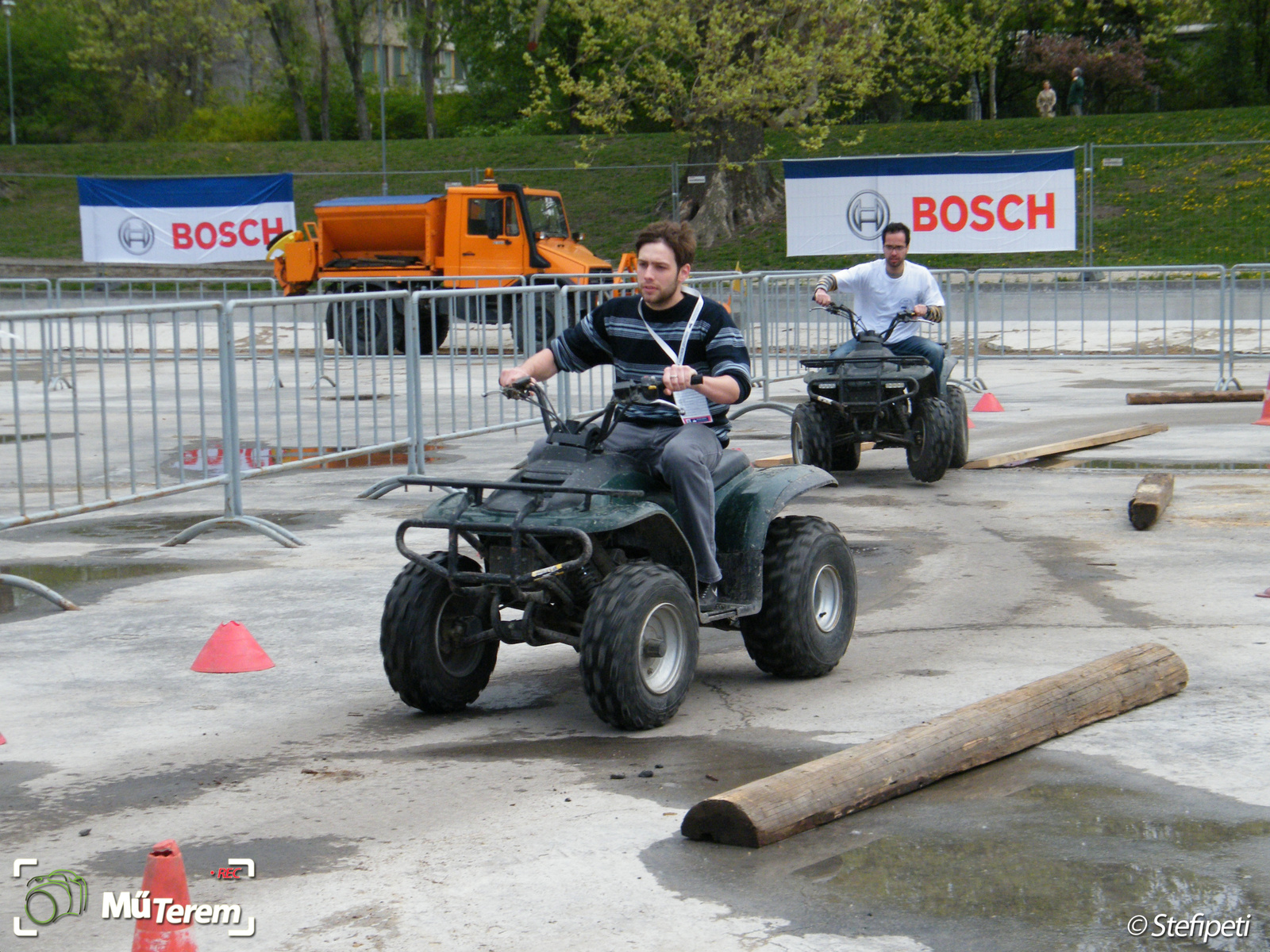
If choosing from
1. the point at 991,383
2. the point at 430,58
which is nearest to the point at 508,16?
the point at 430,58

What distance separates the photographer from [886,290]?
11.1 metres

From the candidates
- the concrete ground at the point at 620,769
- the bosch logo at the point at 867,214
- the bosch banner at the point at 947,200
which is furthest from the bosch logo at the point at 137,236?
the concrete ground at the point at 620,769

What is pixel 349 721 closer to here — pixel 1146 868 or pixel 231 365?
pixel 1146 868

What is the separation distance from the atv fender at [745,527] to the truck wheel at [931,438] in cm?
496

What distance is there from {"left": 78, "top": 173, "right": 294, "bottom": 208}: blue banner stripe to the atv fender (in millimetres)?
22480

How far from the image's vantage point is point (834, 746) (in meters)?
5.01

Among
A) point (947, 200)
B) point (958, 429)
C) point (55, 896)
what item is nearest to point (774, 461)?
point (958, 429)

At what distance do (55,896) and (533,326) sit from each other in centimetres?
911

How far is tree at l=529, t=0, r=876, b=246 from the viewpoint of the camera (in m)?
30.3

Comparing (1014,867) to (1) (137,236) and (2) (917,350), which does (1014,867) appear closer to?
(2) (917,350)

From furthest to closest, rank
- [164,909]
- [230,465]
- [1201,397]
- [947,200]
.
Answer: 1. [947,200]
2. [1201,397]
3. [230,465]
4. [164,909]

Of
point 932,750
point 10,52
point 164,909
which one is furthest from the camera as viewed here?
point 10,52

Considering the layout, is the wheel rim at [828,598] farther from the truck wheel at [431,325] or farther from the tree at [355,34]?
the tree at [355,34]

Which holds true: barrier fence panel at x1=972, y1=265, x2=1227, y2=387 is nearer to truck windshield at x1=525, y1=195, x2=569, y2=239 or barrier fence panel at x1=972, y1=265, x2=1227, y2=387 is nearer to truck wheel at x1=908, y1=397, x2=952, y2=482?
truck windshield at x1=525, y1=195, x2=569, y2=239
